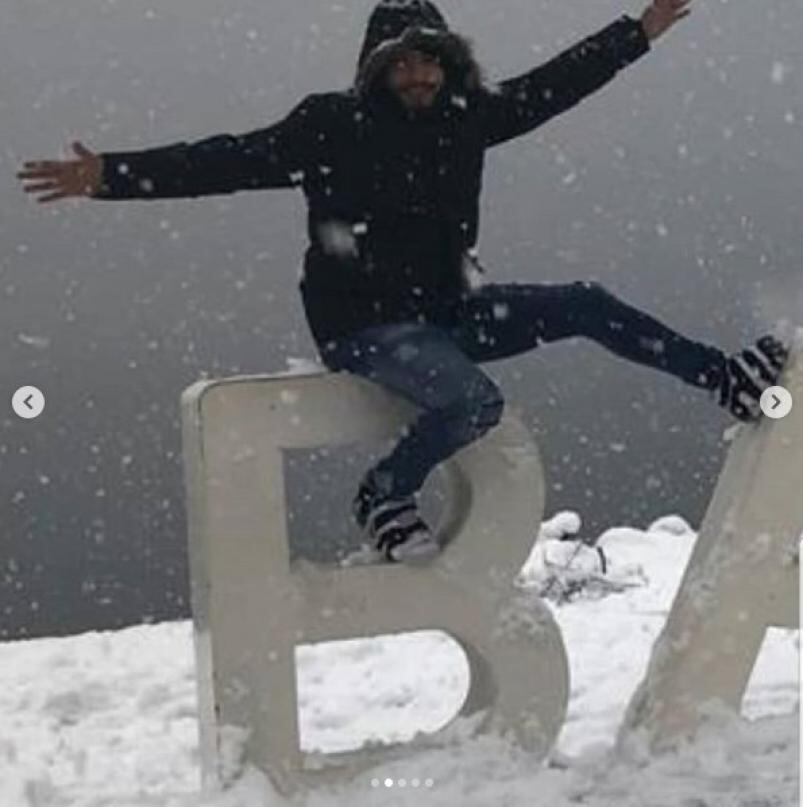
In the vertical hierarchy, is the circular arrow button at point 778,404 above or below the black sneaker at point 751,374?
below

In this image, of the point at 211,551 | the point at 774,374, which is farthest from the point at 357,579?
the point at 774,374

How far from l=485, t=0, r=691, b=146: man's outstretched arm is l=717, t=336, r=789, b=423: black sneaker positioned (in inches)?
38.4

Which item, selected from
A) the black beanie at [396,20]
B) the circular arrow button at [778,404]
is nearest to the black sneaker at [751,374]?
the circular arrow button at [778,404]

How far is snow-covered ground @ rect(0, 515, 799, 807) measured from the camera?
5266mm

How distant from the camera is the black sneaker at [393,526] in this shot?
546 cm

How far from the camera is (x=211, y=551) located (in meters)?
5.38

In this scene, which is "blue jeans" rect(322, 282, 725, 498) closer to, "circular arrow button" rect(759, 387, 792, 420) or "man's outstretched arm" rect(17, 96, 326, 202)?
"circular arrow button" rect(759, 387, 792, 420)

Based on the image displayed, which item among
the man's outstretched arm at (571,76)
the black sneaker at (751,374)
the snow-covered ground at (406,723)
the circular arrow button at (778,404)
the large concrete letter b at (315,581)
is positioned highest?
the man's outstretched arm at (571,76)

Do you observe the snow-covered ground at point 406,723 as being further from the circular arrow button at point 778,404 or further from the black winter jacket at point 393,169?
the black winter jacket at point 393,169

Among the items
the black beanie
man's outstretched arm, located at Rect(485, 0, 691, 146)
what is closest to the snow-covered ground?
man's outstretched arm, located at Rect(485, 0, 691, 146)

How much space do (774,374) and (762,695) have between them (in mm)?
1985

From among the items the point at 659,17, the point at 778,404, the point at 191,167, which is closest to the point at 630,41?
the point at 659,17

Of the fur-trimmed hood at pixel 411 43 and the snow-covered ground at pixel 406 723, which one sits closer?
the snow-covered ground at pixel 406 723

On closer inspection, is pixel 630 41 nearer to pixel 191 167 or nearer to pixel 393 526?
pixel 191 167
